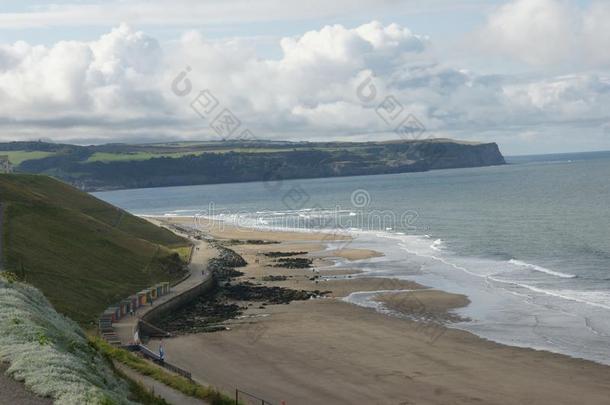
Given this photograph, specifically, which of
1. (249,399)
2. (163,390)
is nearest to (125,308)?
(249,399)

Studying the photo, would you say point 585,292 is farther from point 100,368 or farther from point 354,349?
point 100,368

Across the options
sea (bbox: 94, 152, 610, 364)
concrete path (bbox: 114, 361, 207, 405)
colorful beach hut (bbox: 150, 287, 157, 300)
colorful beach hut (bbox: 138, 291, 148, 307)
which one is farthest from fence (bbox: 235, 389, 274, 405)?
colorful beach hut (bbox: 150, 287, 157, 300)

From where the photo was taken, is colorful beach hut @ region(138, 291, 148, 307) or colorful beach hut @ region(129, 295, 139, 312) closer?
colorful beach hut @ region(129, 295, 139, 312)

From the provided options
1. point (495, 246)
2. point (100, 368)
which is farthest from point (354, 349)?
point (495, 246)

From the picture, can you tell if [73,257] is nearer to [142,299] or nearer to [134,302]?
[142,299]

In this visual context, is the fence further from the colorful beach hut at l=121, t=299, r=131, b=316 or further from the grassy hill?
the colorful beach hut at l=121, t=299, r=131, b=316

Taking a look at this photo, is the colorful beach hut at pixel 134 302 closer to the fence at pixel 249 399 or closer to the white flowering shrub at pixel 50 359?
the fence at pixel 249 399
